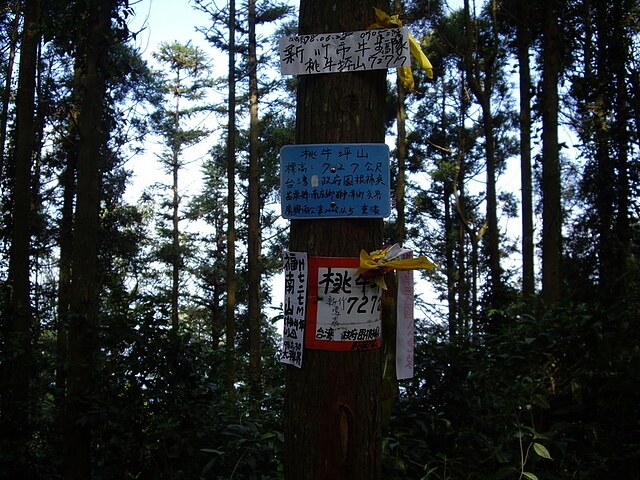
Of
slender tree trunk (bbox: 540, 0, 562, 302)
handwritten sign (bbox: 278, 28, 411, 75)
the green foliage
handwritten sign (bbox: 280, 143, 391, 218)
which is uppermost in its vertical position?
slender tree trunk (bbox: 540, 0, 562, 302)

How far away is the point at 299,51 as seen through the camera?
7.45 ft

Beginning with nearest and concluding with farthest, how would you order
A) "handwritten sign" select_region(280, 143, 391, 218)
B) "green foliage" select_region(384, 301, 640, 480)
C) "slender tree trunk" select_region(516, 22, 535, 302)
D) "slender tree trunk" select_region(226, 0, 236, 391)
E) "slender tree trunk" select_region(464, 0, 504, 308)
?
"handwritten sign" select_region(280, 143, 391, 218), "green foliage" select_region(384, 301, 640, 480), "slender tree trunk" select_region(516, 22, 535, 302), "slender tree trunk" select_region(464, 0, 504, 308), "slender tree trunk" select_region(226, 0, 236, 391)

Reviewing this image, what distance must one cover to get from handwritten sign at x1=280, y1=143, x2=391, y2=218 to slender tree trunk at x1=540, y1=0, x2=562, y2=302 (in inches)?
364

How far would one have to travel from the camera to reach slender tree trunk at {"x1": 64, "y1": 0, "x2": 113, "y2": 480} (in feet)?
15.6

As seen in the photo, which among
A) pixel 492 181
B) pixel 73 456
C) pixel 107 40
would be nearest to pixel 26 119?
pixel 107 40

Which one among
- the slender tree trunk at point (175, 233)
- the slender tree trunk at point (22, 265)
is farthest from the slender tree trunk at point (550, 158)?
the slender tree trunk at point (175, 233)

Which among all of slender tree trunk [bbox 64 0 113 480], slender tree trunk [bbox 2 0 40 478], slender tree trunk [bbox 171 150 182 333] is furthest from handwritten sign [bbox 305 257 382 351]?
slender tree trunk [bbox 171 150 182 333]

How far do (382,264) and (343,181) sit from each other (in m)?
0.34

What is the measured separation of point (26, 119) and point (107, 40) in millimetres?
5332

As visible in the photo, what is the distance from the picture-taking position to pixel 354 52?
7.30 ft

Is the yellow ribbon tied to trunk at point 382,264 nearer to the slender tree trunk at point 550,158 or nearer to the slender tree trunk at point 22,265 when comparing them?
Result: the slender tree trunk at point 22,265

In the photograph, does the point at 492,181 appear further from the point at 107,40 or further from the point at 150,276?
the point at 150,276

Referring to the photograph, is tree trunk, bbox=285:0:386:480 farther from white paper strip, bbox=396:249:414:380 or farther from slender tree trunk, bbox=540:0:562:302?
slender tree trunk, bbox=540:0:562:302


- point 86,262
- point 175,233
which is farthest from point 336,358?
point 175,233
